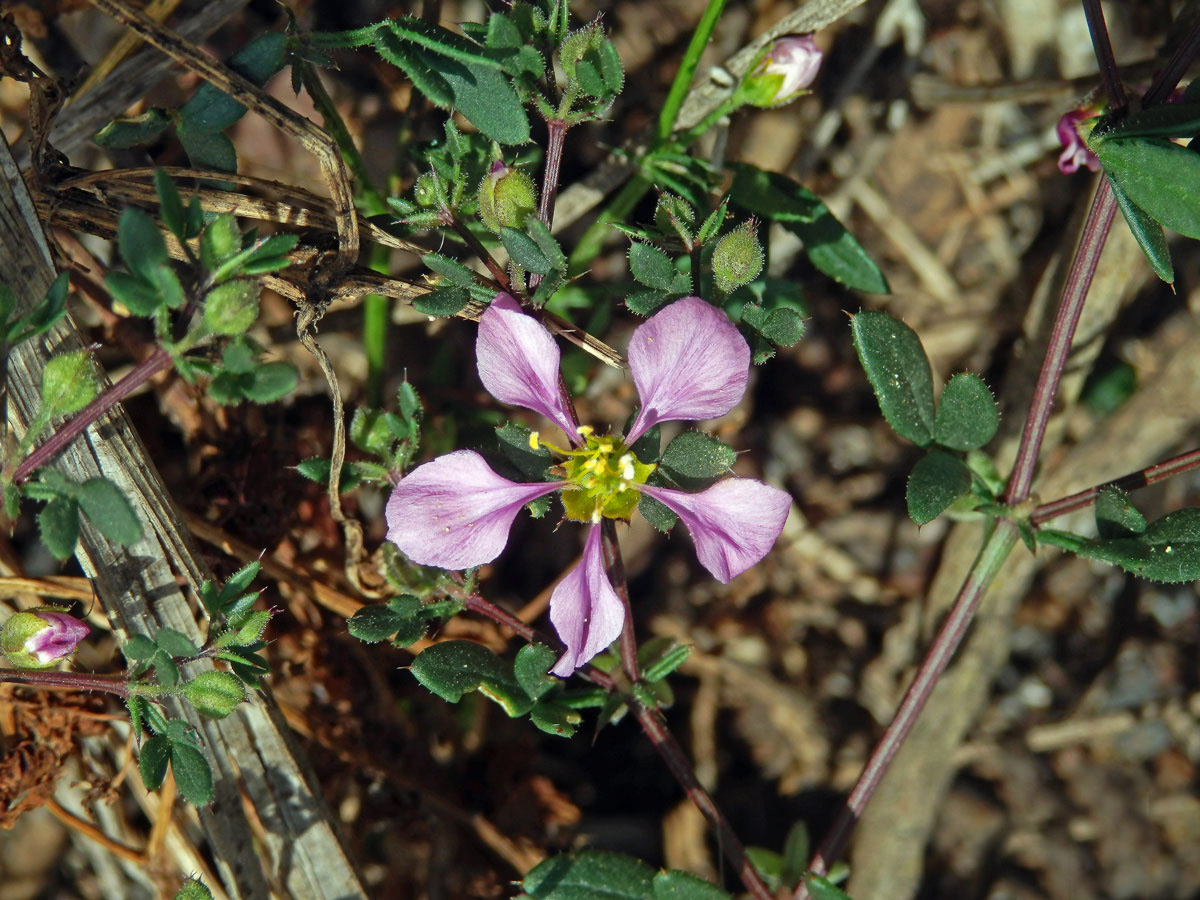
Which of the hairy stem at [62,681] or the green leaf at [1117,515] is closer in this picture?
the hairy stem at [62,681]

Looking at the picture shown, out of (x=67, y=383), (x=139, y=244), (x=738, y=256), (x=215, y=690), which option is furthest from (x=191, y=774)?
(x=738, y=256)

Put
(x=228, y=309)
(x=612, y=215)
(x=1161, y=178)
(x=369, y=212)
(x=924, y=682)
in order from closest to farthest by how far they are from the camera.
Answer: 1. (x=228, y=309)
2. (x=1161, y=178)
3. (x=924, y=682)
4. (x=369, y=212)
5. (x=612, y=215)

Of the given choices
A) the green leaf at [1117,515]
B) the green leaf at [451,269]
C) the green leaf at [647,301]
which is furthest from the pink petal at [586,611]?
the green leaf at [1117,515]

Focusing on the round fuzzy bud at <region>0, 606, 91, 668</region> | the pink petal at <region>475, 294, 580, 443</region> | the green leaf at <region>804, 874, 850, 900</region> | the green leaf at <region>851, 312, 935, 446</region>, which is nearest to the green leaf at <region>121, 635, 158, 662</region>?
the round fuzzy bud at <region>0, 606, 91, 668</region>

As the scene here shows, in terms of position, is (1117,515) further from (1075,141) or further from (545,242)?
(545,242)

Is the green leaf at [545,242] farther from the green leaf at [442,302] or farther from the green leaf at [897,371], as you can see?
the green leaf at [897,371]

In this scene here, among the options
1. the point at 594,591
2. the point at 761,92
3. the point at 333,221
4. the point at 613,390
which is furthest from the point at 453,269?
the point at 613,390

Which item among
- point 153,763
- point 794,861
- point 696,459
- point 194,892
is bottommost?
point 794,861
